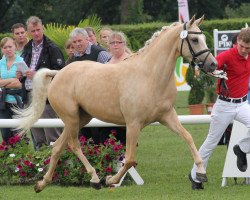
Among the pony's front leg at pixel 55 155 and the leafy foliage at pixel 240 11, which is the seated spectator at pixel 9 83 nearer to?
the pony's front leg at pixel 55 155

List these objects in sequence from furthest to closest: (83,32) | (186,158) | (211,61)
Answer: (186,158) → (83,32) → (211,61)

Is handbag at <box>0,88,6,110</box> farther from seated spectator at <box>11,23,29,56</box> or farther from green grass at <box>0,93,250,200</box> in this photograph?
green grass at <box>0,93,250,200</box>

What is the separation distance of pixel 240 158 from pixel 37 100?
104 inches

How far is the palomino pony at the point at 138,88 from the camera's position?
9117 millimetres

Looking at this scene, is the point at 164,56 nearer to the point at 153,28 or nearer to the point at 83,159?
the point at 83,159

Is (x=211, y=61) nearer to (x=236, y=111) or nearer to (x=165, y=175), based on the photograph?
(x=236, y=111)

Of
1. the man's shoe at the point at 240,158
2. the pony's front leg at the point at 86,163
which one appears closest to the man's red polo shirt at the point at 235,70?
the man's shoe at the point at 240,158

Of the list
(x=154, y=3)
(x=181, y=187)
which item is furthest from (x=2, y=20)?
(x=181, y=187)

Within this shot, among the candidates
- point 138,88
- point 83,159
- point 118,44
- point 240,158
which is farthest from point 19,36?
point 240,158

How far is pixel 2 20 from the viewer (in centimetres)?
4734

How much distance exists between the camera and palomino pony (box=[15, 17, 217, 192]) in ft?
29.9

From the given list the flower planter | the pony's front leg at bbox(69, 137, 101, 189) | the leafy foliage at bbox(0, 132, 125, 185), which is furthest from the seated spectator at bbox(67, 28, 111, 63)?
the flower planter

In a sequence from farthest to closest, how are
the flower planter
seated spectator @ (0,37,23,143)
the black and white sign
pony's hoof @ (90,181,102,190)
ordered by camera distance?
the flower planter → the black and white sign → seated spectator @ (0,37,23,143) → pony's hoof @ (90,181,102,190)

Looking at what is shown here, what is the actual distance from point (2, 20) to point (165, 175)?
36958 millimetres
